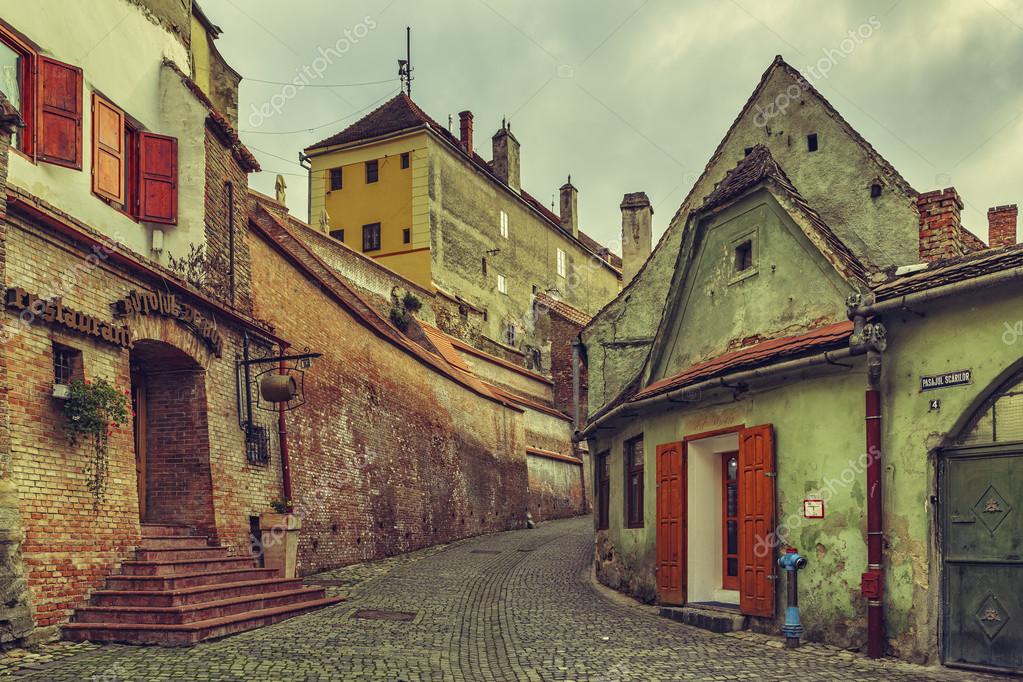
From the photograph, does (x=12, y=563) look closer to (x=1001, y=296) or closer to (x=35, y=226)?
(x=35, y=226)

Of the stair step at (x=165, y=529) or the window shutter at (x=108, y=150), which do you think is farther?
the window shutter at (x=108, y=150)

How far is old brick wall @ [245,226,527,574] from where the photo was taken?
55.8 ft

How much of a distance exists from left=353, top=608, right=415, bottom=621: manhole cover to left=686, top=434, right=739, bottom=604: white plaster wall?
12.5ft

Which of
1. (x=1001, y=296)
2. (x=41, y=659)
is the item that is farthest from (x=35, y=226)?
(x=1001, y=296)

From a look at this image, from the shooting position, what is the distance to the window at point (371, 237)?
4325 centimetres

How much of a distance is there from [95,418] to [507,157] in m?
41.4

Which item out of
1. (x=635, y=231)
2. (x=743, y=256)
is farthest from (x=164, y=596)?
(x=635, y=231)

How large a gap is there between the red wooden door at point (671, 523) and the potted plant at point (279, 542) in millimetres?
5235

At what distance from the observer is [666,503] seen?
1416 centimetres

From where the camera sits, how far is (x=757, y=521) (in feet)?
39.4

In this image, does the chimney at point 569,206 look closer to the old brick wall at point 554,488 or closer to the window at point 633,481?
the old brick wall at point 554,488

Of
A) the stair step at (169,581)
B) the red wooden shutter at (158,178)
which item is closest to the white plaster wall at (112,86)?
the red wooden shutter at (158,178)

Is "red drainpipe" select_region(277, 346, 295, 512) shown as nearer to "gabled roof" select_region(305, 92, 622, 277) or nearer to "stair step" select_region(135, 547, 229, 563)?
"stair step" select_region(135, 547, 229, 563)

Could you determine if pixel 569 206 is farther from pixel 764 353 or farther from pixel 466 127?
pixel 764 353
